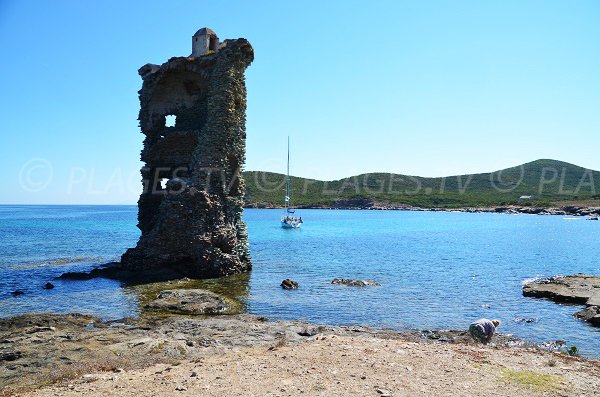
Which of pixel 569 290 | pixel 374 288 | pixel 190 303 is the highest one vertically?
pixel 569 290

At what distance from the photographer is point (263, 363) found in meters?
10.8

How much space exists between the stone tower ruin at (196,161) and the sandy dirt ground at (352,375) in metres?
15.3

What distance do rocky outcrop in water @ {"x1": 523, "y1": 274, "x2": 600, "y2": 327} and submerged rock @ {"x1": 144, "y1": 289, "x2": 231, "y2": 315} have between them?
15150 millimetres

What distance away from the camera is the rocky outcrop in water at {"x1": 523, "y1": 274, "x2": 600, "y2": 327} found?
63.0ft

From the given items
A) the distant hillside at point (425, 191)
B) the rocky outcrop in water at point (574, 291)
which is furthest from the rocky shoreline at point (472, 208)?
the rocky outcrop in water at point (574, 291)

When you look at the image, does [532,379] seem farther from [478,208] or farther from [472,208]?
[472,208]

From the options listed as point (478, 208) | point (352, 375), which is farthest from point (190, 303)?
point (478, 208)

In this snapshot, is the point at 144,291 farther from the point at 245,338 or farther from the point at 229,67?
the point at 229,67

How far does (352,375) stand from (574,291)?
729 inches

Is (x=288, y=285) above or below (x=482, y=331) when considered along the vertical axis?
below

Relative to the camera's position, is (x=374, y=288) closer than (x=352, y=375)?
No

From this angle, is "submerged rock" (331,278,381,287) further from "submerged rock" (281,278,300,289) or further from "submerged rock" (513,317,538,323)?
"submerged rock" (513,317,538,323)

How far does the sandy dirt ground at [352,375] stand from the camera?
29.7 ft

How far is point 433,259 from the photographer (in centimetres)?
4103
